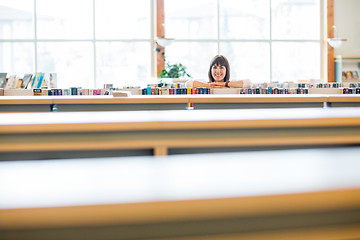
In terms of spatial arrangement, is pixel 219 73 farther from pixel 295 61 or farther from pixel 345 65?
pixel 345 65

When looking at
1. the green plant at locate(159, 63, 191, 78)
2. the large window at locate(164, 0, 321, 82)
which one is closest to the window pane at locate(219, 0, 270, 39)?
the large window at locate(164, 0, 321, 82)

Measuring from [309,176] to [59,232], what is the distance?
0.40 m

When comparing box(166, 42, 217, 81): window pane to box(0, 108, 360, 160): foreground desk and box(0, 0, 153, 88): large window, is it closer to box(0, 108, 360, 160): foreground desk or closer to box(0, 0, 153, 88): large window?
box(0, 0, 153, 88): large window

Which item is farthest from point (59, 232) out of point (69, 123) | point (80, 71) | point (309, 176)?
point (80, 71)

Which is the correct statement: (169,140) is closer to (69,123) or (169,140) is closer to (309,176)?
(69,123)

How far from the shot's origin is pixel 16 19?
29.9 feet

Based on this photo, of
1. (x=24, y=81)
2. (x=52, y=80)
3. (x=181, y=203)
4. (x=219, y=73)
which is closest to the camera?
(x=181, y=203)

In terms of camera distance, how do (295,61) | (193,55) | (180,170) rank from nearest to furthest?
(180,170) → (193,55) → (295,61)

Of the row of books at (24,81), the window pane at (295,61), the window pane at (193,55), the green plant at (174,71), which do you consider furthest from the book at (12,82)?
the window pane at (295,61)

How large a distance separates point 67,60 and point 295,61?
5.51 meters

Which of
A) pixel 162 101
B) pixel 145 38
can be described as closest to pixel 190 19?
pixel 145 38

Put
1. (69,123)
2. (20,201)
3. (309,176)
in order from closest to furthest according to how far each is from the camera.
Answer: (20,201) < (309,176) < (69,123)

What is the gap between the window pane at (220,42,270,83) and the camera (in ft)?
31.7

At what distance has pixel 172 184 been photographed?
61cm
